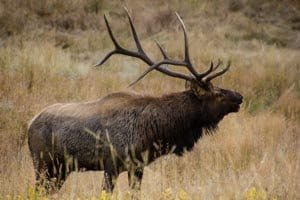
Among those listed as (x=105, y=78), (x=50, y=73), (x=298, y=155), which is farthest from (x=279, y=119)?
(x=50, y=73)

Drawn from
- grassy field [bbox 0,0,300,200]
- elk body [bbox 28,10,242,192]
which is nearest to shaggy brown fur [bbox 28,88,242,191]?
elk body [bbox 28,10,242,192]

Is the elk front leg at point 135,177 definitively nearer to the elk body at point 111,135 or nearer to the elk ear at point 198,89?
the elk body at point 111,135

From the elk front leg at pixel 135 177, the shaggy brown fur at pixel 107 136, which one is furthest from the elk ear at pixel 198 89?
the elk front leg at pixel 135 177

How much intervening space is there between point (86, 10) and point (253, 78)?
5.99 m

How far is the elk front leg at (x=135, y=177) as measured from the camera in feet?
18.7

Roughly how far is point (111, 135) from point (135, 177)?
0.43 metres

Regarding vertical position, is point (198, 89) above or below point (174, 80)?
above

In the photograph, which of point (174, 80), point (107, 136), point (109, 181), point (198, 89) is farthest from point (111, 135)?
point (174, 80)

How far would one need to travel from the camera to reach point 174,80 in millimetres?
11969

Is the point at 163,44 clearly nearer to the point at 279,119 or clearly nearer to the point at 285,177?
the point at 279,119

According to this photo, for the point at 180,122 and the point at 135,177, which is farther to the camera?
the point at 180,122

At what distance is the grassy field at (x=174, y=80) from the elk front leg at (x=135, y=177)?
0.09 metres

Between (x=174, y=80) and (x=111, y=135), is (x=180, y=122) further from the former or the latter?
(x=174, y=80)

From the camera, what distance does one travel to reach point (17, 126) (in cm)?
829
